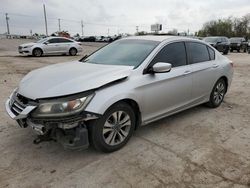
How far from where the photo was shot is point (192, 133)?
13.6 ft

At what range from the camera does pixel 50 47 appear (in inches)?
700

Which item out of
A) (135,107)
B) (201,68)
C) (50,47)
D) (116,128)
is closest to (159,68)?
(135,107)

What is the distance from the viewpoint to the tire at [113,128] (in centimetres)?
318

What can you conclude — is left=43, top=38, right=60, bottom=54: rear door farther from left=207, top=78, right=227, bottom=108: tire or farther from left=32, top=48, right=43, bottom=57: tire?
left=207, top=78, right=227, bottom=108: tire

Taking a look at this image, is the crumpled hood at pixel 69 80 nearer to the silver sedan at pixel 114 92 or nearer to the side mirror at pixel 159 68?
the silver sedan at pixel 114 92

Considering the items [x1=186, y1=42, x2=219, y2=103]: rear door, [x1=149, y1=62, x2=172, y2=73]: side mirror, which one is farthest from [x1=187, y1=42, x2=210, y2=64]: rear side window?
[x1=149, y1=62, x2=172, y2=73]: side mirror

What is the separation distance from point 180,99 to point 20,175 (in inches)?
108

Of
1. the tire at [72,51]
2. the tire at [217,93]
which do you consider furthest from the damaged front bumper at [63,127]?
the tire at [72,51]

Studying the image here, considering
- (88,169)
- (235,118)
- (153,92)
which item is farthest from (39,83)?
(235,118)

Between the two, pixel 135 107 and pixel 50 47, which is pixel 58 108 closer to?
pixel 135 107

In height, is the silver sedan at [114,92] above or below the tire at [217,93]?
above

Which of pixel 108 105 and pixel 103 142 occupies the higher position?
pixel 108 105

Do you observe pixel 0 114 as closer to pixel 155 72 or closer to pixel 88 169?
pixel 88 169

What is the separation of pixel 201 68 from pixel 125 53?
5.14 feet
